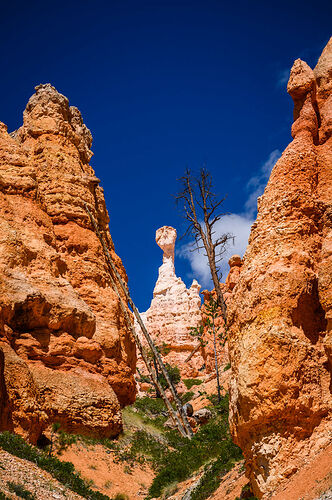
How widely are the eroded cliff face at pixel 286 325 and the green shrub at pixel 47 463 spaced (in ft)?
16.2

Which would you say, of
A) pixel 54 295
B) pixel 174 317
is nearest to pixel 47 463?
pixel 54 295

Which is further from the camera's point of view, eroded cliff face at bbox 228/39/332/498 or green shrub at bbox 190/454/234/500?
green shrub at bbox 190/454/234/500

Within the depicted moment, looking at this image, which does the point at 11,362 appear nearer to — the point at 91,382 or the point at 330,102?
the point at 91,382

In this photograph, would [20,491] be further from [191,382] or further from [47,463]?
[191,382]

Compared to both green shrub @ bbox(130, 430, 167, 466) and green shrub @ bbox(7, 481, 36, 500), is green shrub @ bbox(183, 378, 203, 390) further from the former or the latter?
green shrub @ bbox(7, 481, 36, 500)

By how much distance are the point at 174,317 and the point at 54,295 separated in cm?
3742

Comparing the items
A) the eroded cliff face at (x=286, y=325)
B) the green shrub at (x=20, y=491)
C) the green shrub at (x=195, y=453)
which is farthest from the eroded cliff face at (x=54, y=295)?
the eroded cliff face at (x=286, y=325)

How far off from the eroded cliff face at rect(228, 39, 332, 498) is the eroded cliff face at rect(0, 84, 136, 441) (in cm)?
617

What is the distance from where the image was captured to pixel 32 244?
589 inches

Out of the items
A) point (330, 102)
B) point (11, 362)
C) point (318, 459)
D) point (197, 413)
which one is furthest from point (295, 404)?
point (197, 413)

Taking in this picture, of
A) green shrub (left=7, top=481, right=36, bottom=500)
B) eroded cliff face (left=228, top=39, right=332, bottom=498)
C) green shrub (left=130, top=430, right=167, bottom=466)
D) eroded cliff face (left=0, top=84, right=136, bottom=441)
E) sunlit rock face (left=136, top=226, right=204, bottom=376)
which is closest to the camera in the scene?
eroded cliff face (left=228, top=39, right=332, bottom=498)

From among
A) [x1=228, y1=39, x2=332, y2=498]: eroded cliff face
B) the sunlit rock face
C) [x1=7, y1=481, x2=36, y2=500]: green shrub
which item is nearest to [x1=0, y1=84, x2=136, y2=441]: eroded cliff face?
[x1=7, y1=481, x2=36, y2=500]: green shrub

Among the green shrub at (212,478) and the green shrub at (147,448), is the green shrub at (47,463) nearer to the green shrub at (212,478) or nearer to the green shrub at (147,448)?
the green shrub at (212,478)

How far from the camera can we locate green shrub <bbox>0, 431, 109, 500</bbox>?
8664 mm
